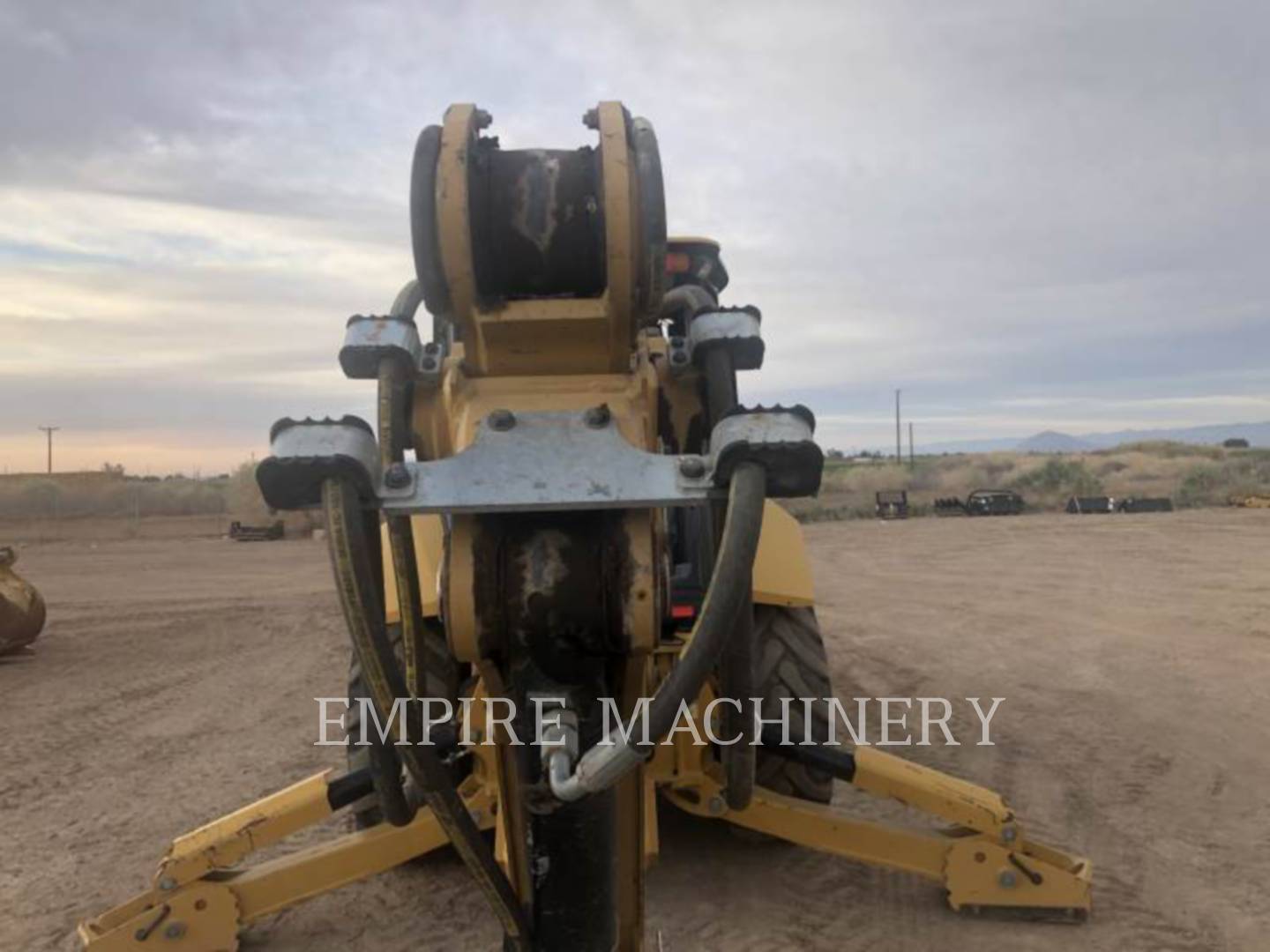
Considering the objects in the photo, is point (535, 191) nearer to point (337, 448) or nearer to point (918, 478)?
point (337, 448)

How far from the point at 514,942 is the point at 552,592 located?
2.97 feet

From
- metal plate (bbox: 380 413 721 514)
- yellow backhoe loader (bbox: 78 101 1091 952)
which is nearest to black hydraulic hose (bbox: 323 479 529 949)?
yellow backhoe loader (bbox: 78 101 1091 952)

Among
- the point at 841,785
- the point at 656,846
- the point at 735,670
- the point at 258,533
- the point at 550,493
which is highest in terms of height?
the point at 550,493

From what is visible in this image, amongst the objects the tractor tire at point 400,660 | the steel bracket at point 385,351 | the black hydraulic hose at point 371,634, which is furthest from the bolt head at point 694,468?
the tractor tire at point 400,660

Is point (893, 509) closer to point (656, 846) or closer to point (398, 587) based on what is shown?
point (656, 846)

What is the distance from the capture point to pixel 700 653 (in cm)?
194

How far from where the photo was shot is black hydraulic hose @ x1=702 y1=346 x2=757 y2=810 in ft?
7.47

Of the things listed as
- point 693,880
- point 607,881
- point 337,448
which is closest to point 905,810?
point 693,880

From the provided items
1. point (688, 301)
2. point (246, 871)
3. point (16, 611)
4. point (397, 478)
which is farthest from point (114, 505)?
point (397, 478)

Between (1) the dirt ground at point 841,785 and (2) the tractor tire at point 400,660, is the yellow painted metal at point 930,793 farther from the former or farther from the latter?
(2) the tractor tire at point 400,660

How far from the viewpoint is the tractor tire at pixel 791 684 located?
4.76 metres

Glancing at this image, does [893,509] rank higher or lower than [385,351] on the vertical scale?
lower

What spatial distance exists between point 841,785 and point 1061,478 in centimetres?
3476

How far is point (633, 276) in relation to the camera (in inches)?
95.0
